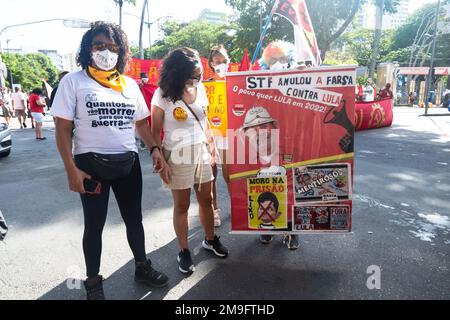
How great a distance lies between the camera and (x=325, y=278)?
Result: 2730 millimetres

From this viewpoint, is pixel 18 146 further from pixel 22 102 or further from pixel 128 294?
pixel 128 294

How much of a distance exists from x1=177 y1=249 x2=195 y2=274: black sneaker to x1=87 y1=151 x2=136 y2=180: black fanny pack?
90 centimetres

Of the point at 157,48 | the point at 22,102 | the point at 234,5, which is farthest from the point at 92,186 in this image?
the point at 157,48

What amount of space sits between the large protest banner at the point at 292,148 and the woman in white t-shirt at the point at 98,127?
0.80 meters

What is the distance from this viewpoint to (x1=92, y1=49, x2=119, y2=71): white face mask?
2236mm

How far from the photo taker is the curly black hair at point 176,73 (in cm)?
257

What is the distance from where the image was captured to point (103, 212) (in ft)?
7.75

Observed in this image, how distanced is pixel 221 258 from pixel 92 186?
1.35 m

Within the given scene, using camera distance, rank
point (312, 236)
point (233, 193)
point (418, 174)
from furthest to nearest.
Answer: point (418, 174) → point (312, 236) → point (233, 193)

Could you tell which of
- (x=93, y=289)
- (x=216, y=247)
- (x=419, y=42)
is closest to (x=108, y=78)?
(x=93, y=289)

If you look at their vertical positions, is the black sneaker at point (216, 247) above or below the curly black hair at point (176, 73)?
below

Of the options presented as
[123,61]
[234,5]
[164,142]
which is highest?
[234,5]

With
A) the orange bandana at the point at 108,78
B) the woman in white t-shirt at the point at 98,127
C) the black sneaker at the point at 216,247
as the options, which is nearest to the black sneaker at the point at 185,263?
the black sneaker at the point at 216,247

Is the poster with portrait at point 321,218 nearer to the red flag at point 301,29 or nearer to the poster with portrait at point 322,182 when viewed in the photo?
the poster with portrait at point 322,182
